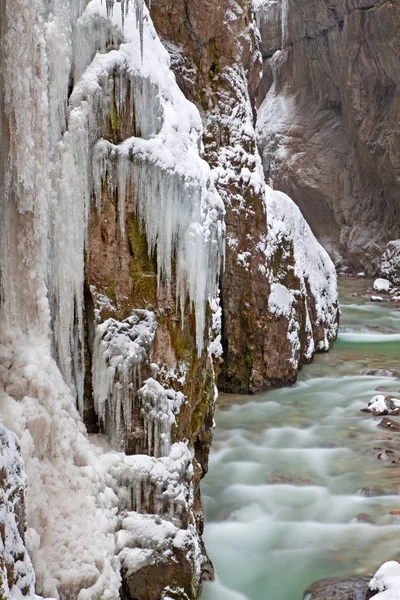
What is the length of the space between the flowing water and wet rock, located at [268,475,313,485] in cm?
1

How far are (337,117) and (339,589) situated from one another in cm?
2244

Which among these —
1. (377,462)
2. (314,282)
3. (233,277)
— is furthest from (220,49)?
(377,462)

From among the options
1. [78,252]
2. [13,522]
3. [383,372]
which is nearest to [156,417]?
[78,252]

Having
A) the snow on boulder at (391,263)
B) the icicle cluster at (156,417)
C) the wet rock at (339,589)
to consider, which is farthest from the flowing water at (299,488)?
the snow on boulder at (391,263)

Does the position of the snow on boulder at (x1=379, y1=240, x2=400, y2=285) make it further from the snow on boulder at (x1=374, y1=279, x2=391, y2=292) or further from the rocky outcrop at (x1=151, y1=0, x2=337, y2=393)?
the rocky outcrop at (x1=151, y1=0, x2=337, y2=393)

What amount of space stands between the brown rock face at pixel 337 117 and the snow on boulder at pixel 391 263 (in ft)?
3.01

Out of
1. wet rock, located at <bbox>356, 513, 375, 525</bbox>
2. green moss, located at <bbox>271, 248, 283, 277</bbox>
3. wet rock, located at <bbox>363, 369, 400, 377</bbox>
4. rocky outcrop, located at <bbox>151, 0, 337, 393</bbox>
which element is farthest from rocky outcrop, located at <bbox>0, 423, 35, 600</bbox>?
wet rock, located at <bbox>363, 369, 400, 377</bbox>

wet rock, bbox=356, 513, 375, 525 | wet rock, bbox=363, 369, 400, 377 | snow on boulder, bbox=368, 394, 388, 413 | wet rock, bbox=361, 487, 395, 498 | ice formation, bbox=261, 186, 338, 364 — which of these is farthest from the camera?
wet rock, bbox=363, 369, 400, 377

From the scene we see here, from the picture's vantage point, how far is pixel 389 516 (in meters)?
5.66

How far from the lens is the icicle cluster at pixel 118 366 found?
3912 millimetres

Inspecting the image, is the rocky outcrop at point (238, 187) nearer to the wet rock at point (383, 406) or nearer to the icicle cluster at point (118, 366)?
the wet rock at point (383, 406)

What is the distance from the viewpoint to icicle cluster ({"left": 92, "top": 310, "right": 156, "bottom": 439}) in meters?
3.91

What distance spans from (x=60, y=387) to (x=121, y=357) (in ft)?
1.43

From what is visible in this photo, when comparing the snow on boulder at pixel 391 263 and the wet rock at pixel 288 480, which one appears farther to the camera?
the snow on boulder at pixel 391 263
